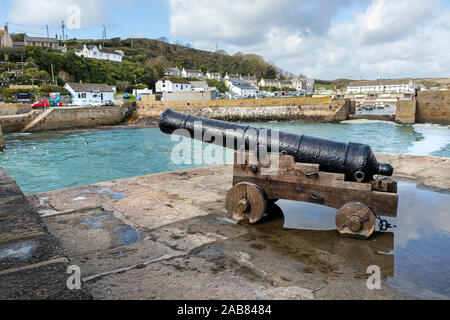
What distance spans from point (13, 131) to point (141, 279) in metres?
31.8

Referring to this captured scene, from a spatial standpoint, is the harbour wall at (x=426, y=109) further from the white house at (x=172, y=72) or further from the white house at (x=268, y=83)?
the white house at (x=268, y=83)

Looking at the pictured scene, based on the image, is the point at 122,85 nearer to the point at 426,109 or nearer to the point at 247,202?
the point at 426,109

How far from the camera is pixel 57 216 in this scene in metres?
4.38

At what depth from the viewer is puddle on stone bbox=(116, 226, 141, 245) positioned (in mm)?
3556

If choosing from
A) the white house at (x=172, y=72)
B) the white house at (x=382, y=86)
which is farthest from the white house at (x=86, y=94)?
the white house at (x=382, y=86)

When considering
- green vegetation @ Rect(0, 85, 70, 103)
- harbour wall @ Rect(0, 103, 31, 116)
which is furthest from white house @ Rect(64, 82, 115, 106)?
harbour wall @ Rect(0, 103, 31, 116)

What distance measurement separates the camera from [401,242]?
11.5ft

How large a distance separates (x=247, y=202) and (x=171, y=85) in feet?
214

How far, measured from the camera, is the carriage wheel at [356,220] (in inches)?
139

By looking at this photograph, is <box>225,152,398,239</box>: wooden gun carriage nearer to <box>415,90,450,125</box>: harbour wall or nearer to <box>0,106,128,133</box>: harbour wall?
<box>0,106,128,133</box>: harbour wall

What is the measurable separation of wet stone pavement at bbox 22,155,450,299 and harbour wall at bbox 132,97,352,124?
32.9m

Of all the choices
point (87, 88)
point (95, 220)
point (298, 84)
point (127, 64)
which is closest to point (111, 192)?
point (95, 220)
